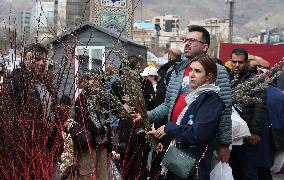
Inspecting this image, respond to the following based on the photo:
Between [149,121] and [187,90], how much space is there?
1.54ft

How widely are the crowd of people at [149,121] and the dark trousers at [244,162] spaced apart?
0.01 metres

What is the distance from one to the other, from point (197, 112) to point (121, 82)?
0.91 m

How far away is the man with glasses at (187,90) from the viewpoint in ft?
16.6

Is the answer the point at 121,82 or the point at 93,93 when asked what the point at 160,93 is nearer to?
the point at 121,82

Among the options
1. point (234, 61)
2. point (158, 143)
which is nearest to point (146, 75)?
point (234, 61)

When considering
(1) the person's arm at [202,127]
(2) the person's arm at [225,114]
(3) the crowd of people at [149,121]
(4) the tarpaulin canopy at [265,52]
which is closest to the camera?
(3) the crowd of people at [149,121]

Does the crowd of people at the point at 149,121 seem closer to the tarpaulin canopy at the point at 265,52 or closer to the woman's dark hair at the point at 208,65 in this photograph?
the woman's dark hair at the point at 208,65

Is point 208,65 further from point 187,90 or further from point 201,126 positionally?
point 201,126

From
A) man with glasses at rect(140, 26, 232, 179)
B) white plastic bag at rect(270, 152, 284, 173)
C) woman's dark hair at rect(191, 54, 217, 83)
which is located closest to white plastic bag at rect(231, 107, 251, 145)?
man with glasses at rect(140, 26, 232, 179)

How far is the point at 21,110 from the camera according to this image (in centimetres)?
365

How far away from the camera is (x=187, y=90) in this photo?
16.6ft

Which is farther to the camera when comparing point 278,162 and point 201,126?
point 278,162

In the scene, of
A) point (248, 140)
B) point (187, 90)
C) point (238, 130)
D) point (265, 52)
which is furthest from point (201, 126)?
point (265, 52)

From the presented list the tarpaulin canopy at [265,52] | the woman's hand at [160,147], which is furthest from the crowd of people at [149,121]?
the tarpaulin canopy at [265,52]
